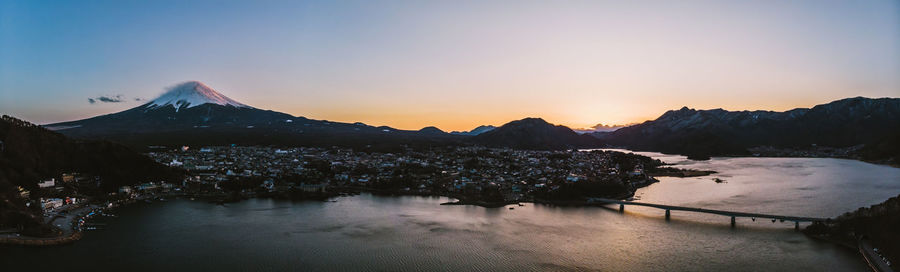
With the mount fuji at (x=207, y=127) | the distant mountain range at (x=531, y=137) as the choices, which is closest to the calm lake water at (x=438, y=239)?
the mount fuji at (x=207, y=127)

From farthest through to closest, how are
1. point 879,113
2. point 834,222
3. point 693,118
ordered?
1. point 693,118
2. point 879,113
3. point 834,222

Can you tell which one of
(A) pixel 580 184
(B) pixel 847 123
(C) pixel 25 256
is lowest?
(C) pixel 25 256

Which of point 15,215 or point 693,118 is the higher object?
point 693,118

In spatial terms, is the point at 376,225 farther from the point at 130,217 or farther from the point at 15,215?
the point at 15,215

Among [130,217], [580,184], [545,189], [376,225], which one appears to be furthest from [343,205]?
[580,184]

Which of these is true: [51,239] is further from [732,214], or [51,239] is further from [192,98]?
[192,98]

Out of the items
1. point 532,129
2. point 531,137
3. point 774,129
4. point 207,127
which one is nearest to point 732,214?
point 531,137

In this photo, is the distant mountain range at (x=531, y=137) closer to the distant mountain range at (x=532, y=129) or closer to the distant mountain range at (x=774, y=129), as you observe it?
the distant mountain range at (x=532, y=129)
